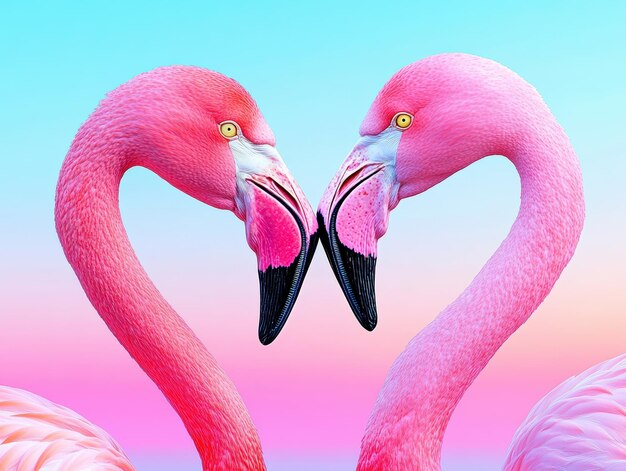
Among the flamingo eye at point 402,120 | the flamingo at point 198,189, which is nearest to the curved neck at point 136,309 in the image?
the flamingo at point 198,189

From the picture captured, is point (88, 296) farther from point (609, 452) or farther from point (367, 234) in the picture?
point (609, 452)

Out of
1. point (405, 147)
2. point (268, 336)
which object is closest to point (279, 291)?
point (268, 336)

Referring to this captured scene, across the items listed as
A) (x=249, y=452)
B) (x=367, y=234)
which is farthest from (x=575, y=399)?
(x=249, y=452)

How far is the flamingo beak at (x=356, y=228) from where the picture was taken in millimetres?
3393

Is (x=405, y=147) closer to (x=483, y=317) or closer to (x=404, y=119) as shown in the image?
(x=404, y=119)

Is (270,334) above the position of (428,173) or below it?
below

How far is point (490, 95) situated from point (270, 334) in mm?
1354

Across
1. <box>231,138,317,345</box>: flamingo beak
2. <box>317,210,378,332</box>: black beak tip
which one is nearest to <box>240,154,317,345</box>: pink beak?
<box>231,138,317,345</box>: flamingo beak

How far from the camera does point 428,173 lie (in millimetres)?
3586

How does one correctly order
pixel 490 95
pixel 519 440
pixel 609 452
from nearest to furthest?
pixel 609 452 < pixel 490 95 < pixel 519 440

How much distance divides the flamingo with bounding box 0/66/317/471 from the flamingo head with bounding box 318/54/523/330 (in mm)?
184

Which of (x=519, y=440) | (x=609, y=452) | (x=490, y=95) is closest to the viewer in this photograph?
(x=609, y=452)

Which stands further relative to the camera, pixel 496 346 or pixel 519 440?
pixel 519 440

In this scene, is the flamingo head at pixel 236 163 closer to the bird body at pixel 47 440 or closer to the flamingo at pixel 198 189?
the flamingo at pixel 198 189
